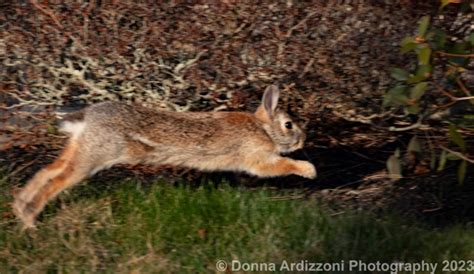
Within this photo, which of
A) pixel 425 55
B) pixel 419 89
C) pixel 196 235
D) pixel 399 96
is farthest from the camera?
pixel 196 235

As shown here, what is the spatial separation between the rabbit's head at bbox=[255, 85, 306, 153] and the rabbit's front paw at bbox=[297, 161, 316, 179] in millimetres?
236

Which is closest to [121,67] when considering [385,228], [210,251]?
[210,251]

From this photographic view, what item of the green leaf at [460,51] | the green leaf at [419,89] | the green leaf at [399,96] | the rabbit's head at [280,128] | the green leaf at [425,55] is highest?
the green leaf at [425,55]

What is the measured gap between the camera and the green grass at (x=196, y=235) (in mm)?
6301

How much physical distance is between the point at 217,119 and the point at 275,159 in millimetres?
624

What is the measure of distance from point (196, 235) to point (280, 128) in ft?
4.86

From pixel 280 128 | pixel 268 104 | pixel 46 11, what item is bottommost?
pixel 280 128

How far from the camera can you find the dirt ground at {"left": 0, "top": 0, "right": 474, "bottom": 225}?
23.9 feet

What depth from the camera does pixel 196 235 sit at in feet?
21.9

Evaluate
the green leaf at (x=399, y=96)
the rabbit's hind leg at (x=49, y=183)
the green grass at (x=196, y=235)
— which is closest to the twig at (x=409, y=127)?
the green grass at (x=196, y=235)

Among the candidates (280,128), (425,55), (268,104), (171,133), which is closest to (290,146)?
(280,128)

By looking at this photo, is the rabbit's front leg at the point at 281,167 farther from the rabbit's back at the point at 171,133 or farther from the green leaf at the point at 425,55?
the green leaf at the point at 425,55

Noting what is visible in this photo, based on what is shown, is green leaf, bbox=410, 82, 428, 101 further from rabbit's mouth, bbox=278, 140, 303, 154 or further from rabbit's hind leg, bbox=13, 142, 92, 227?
rabbit's hind leg, bbox=13, 142, 92, 227

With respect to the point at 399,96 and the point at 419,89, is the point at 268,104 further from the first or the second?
the point at 419,89
